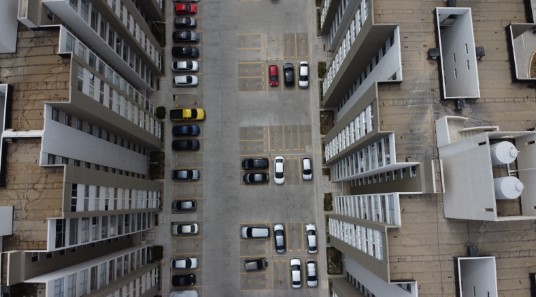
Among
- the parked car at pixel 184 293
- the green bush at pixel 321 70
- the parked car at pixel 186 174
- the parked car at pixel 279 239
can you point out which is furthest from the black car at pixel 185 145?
the green bush at pixel 321 70

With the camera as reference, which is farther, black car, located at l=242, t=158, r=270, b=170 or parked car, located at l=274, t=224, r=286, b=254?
black car, located at l=242, t=158, r=270, b=170

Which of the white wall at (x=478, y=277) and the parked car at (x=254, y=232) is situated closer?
the white wall at (x=478, y=277)

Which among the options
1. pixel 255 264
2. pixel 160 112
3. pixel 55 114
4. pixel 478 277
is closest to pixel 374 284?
pixel 478 277

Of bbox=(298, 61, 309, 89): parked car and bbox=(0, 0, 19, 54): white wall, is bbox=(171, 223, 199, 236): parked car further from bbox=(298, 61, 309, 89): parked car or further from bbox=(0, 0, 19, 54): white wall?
bbox=(0, 0, 19, 54): white wall

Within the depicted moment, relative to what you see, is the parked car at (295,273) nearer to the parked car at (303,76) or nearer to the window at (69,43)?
the parked car at (303,76)

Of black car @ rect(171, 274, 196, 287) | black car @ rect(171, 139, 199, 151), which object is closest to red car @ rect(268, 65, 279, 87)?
black car @ rect(171, 139, 199, 151)

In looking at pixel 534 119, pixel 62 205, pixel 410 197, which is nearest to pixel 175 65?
pixel 62 205

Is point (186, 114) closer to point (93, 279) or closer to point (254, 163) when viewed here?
point (254, 163)
